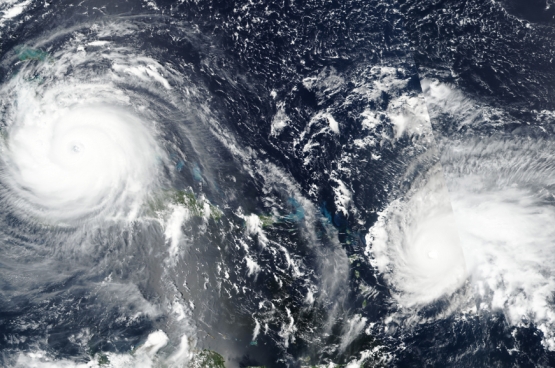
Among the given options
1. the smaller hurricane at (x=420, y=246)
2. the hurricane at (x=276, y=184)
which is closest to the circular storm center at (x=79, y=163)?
the hurricane at (x=276, y=184)

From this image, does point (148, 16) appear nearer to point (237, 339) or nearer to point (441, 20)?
point (441, 20)

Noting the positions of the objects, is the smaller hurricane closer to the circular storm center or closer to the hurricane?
the hurricane

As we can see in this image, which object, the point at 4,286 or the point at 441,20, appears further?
the point at 441,20

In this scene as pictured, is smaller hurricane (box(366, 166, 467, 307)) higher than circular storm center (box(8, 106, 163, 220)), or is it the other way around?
smaller hurricane (box(366, 166, 467, 307))

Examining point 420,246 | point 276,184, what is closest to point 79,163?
point 276,184

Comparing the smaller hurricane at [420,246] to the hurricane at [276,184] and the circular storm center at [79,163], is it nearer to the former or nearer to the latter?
the hurricane at [276,184]

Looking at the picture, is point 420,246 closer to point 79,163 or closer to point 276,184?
point 276,184

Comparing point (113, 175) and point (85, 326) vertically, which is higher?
point (113, 175)

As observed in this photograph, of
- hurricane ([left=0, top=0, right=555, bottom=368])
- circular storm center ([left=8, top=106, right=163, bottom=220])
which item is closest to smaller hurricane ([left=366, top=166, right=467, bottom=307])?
hurricane ([left=0, top=0, right=555, bottom=368])

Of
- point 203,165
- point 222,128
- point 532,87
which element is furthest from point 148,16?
point 532,87
